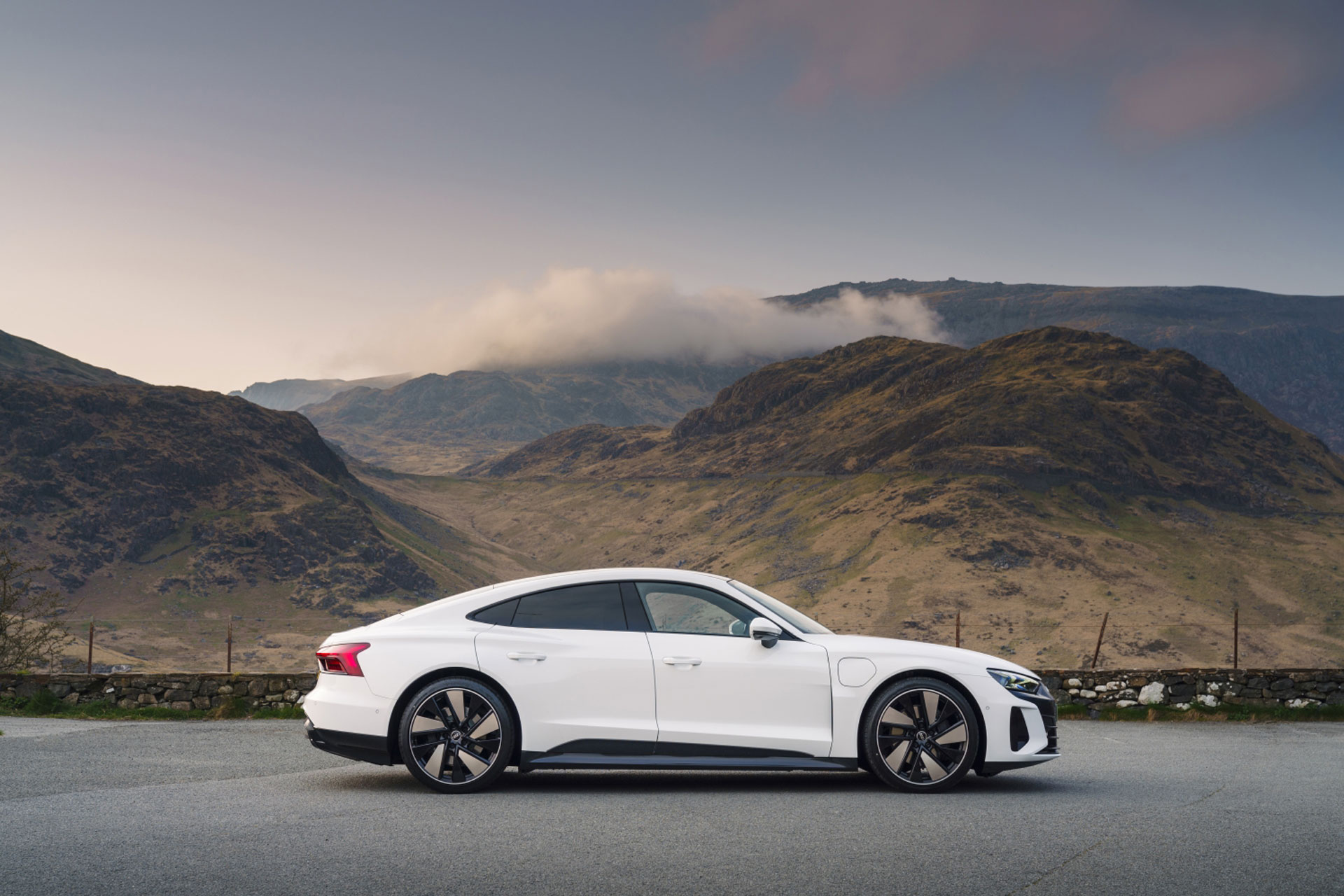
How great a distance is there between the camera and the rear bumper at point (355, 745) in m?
7.90

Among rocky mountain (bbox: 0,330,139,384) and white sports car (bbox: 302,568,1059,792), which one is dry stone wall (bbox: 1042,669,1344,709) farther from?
Result: rocky mountain (bbox: 0,330,139,384)

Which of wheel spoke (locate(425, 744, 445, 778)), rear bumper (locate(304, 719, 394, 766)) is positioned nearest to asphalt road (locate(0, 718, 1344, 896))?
wheel spoke (locate(425, 744, 445, 778))

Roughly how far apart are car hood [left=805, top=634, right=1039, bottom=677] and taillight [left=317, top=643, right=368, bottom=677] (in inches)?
126

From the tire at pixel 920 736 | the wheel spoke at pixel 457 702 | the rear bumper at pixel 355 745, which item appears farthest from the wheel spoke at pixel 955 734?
the rear bumper at pixel 355 745

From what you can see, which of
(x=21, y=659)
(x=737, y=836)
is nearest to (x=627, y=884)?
(x=737, y=836)

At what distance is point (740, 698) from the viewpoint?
26.0 ft

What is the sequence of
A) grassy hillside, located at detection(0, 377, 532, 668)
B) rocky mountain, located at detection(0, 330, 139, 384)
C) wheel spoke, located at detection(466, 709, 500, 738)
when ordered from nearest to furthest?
wheel spoke, located at detection(466, 709, 500, 738)
grassy hillside, located at detection(0, 377, 532, 668)
rocky mountain, located at detection(0, 330, 139, 384)

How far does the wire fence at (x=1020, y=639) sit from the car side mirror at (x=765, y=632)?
10036cm

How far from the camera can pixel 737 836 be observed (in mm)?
6605

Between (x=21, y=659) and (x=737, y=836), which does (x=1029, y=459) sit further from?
(x=737, y=836)

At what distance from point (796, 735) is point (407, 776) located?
10.6 feet

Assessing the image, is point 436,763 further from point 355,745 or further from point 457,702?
point 355,745

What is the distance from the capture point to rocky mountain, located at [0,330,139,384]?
543 feet

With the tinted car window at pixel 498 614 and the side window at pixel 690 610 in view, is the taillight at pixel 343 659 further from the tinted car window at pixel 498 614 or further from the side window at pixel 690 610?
the side window at pixel 690 610
